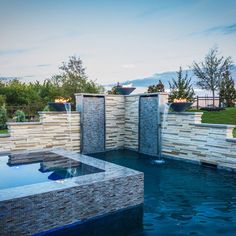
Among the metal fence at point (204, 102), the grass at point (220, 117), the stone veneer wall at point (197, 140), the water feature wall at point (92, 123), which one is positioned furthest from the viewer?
the metal fence at point (204, 102)

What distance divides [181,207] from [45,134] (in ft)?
16.7

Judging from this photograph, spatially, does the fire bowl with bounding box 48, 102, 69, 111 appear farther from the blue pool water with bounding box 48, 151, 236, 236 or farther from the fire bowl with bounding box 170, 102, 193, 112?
the fire bowl with bounding box 170, 102, 193, 112

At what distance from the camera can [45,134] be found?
826cm

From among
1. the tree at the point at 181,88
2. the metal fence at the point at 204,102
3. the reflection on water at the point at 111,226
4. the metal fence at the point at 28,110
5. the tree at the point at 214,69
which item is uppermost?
the tree at the point at 214,69

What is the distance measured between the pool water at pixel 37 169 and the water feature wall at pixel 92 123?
256cm

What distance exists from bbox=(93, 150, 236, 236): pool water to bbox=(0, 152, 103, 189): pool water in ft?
4.33

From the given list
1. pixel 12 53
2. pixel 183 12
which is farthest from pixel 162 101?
pixel 12 53

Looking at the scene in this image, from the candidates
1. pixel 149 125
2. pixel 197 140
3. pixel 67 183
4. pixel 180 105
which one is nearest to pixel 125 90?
pixel 149 125

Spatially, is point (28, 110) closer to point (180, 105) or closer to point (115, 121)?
point (115, 121)

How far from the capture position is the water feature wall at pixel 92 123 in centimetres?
890

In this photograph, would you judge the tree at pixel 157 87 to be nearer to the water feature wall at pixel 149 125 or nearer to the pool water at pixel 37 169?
the water feature wall at pixel 149 125

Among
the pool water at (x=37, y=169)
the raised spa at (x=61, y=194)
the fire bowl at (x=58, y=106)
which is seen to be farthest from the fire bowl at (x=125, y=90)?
the raised spa at (x=61, y=194)

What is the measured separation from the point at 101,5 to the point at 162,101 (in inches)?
170

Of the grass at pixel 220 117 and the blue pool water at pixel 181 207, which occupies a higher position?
the grass at pixel 220 117
